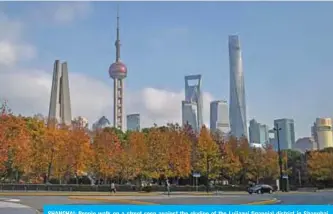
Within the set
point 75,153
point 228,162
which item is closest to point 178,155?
point 228,162

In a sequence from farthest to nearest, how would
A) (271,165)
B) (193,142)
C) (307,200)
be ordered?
(271,165) < (193,142) < (307,200)

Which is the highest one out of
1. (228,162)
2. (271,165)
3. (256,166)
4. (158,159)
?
(158,159)

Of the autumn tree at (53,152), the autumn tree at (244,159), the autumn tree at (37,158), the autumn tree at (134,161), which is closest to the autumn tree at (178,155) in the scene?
the autumn tree at (134,161)

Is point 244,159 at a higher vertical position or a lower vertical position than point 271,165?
higher

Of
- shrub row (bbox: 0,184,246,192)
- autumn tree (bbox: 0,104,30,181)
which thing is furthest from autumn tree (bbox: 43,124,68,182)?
shrub row (bbox: 0,184,246,192)

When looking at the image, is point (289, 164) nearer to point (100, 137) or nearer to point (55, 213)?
point (100, 137)

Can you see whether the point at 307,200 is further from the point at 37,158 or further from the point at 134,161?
the point at 37,158

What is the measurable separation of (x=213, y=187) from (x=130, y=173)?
11.3 m

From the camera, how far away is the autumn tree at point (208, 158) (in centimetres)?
6781

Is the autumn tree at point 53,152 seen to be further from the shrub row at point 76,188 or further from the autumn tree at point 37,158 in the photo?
the shrub row at point 76,188

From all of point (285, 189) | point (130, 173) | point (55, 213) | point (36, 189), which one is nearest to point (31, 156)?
point (36, 189)

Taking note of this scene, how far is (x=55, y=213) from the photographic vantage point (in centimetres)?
1076

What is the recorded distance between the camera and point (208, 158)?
2670 inches

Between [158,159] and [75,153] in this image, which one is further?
[158,159]
